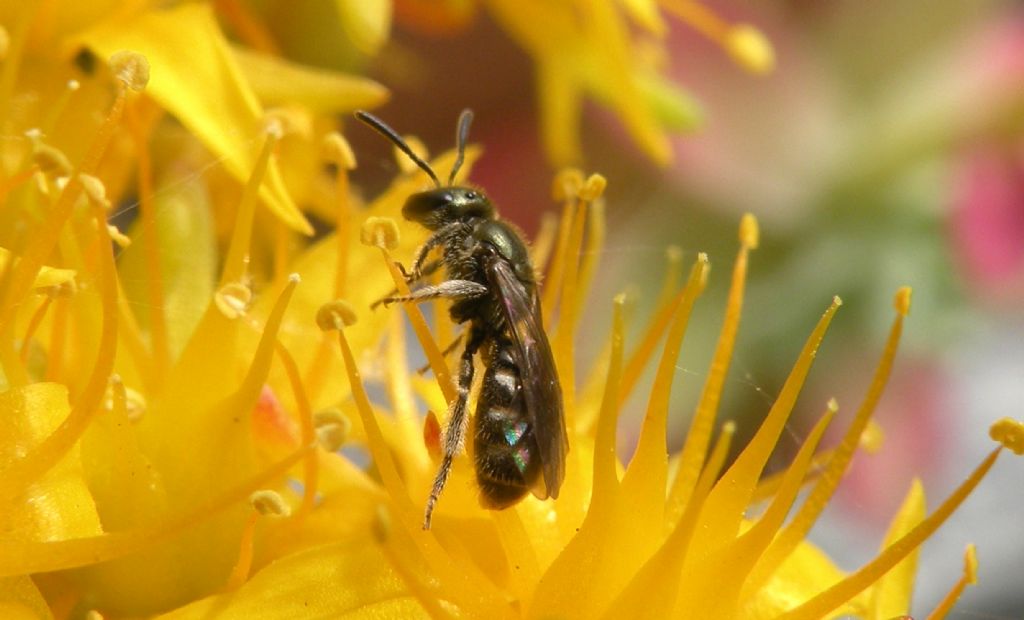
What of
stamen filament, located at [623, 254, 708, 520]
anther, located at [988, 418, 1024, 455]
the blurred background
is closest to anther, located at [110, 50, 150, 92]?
stamen filament, located at [623, 254, 708, 520]

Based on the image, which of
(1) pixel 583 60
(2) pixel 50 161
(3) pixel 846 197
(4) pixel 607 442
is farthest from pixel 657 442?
(3) pixel 846 197

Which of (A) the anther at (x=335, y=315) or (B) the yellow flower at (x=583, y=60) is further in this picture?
(B) the yellow flower at (x=583, y=60)

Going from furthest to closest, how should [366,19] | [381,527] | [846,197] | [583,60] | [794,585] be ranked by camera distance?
[846,197] < [583,60] < [366,19] < [794,585] < [381,527]

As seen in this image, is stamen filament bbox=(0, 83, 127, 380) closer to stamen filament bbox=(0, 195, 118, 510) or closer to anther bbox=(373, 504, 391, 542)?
stamen filament bbox=(0, 195, 118, 510)

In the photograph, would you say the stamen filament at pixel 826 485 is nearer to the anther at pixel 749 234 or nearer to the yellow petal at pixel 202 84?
the anther at pixel 749 234

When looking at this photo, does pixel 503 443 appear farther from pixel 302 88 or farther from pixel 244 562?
pixel 302 88

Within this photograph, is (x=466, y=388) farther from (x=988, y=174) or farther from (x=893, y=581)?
(x=988, y=174)

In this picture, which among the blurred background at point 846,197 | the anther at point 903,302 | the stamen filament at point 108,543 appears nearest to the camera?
the stamen filament at point 108,543

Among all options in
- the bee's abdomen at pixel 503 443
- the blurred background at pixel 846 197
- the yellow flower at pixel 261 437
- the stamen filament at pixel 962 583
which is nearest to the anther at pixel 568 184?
the yellow flower at pixel 261 437
